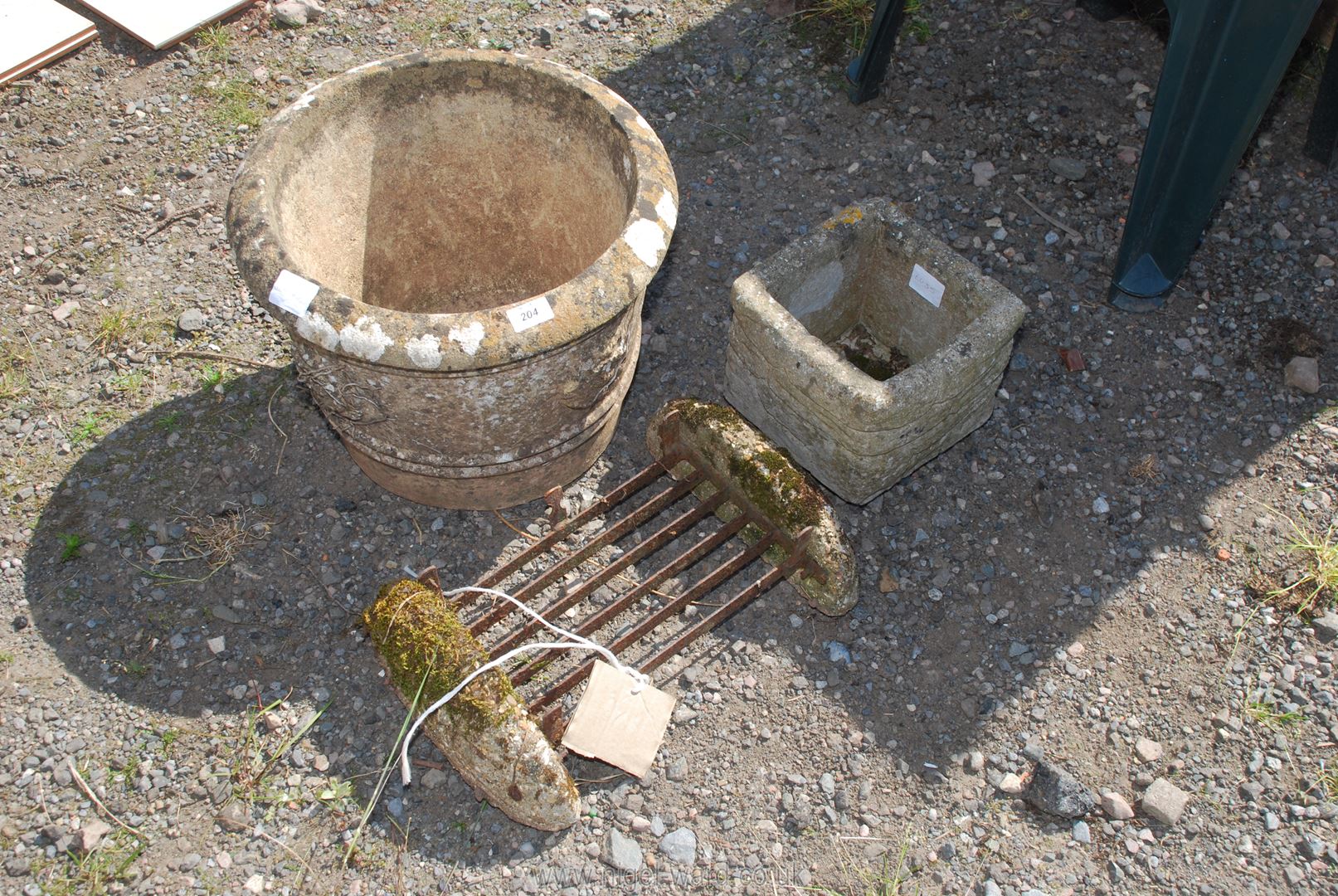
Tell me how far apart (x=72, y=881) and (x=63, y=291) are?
2.14m

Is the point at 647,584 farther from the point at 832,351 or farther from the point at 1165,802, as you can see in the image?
the point at 1165,802

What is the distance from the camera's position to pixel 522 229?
3.56 metres

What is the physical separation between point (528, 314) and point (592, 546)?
2.69 ft

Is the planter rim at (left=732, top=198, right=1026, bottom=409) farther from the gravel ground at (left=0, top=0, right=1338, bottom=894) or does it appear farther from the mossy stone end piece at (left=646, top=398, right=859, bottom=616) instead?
the gravel ground at (left=0, top=0, right=1338, bottom=894)

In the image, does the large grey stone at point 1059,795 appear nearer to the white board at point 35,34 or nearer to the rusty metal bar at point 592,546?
the rusty metal bar at point 592,546

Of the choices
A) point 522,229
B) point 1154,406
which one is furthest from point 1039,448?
point 522,229

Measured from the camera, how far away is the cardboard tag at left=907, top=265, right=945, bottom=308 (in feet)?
10.9

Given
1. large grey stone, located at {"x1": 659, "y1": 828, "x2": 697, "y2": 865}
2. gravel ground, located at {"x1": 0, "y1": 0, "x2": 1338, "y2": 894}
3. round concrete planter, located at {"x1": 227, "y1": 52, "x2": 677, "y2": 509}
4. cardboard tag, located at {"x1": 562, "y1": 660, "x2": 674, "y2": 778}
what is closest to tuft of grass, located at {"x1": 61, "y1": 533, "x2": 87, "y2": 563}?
gravel ground, located at {"x1": 0, "y1": 0, "x2": 1338, "y2": 894}

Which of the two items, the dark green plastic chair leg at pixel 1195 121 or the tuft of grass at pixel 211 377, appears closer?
the dark green plastic chair leg at pixel 1195 121

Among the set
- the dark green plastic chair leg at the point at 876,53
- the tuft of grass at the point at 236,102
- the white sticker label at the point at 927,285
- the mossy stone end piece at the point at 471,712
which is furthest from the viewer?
the tuft of grass at the point at 236,102

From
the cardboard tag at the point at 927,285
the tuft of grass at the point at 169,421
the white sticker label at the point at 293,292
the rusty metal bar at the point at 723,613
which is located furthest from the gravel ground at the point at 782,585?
the cardboard tag at the point at 927,285

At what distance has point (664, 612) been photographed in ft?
9.88

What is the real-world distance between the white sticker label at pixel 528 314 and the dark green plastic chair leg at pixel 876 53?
2452mm

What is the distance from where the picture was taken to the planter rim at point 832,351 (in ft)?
9.75
